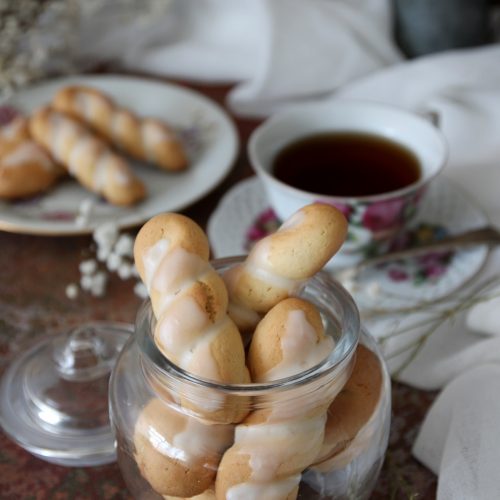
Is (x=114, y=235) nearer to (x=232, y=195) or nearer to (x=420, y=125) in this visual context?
(x=232, y=195)

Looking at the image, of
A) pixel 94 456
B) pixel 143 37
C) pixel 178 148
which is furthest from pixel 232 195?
pixel 143 37

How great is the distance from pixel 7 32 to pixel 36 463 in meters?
0.68

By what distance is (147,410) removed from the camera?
474mm

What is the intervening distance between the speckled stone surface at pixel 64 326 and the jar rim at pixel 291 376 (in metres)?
0.14

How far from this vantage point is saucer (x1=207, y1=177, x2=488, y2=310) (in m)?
0.74

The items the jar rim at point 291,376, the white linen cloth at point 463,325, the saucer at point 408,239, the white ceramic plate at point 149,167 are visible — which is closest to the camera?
the jar rim at point 291,376

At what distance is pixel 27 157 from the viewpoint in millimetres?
908

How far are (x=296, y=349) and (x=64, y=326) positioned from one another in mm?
361

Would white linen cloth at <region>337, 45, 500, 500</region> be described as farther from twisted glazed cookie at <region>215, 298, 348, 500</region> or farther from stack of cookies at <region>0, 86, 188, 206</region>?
stack of cookies at <region>0, 86, 188, 206</region>

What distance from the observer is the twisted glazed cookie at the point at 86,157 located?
0.88 metres

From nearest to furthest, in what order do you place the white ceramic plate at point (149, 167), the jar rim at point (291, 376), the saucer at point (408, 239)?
the jar rim at point (291, 376)
the saucer at point (408, 239)
the white ceramic plate at point (149, 167)

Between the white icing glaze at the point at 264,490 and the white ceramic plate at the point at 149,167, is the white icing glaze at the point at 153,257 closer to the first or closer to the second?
the white icing glaze at the point at 264,490

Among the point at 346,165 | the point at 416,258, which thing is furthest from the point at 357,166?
the point at 416,258

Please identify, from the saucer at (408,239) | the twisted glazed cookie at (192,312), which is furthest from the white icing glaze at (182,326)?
the saucer at (408,239)
